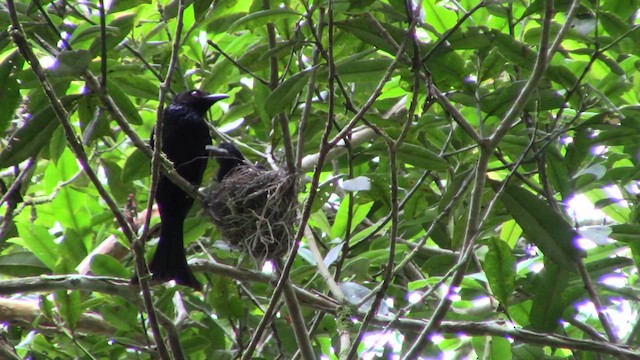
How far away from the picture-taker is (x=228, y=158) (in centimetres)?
401

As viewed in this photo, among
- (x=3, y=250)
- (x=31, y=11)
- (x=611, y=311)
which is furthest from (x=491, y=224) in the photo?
(x=3, y=250)

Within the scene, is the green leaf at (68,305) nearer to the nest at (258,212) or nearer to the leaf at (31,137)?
the leaf at (31,137)

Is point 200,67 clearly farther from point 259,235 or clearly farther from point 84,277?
point 84,277

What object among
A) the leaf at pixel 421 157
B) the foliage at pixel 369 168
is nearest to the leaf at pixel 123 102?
the foliage at pixel 369 168

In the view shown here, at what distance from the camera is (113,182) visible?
11.8ft

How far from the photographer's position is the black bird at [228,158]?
13.0 feet

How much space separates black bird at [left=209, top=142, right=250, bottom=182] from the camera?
3977 millimetres

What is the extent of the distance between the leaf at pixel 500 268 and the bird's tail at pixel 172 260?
118 centimetres

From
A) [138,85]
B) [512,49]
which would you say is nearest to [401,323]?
[512,49]

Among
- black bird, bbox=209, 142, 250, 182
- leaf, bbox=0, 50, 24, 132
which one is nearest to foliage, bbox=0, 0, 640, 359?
leaf, bbox=0, 50, 24, 132

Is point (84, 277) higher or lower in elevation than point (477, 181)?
lower

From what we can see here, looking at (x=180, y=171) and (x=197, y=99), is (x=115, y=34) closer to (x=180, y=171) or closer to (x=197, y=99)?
(x=197, y=99)

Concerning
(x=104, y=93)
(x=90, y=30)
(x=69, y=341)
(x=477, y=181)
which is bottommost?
(x=69, y=341)

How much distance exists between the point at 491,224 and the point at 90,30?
171 cm
